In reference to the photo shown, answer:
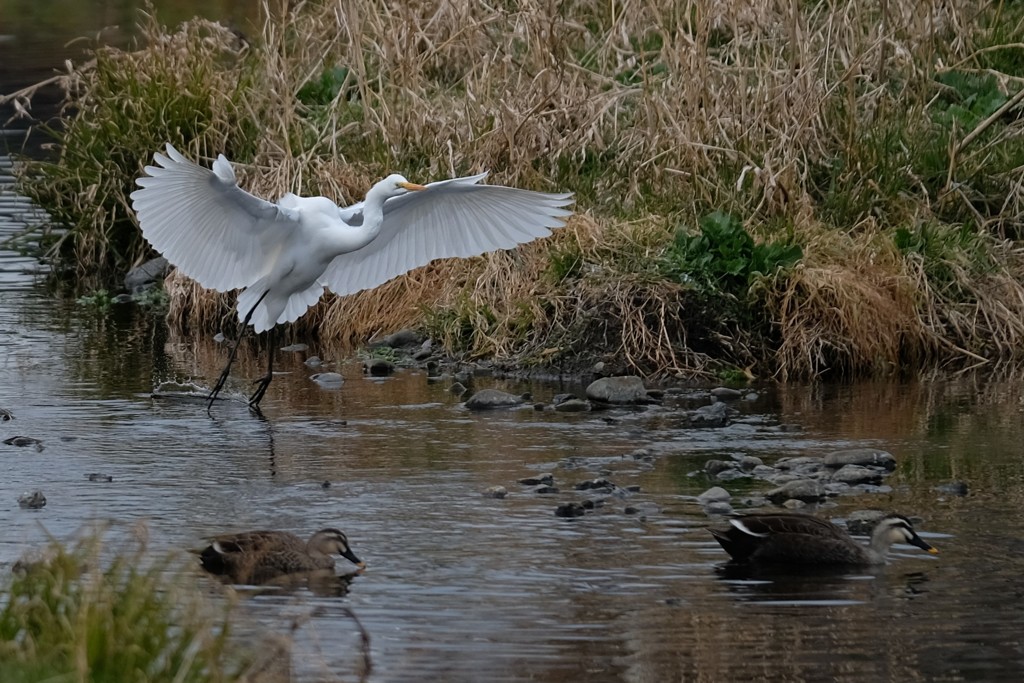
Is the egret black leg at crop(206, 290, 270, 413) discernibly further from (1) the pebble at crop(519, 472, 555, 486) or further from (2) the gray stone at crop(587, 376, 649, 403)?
(1) the pebble at crop(519, 472, 555, 486)

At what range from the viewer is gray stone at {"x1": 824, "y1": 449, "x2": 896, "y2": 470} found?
8719 millimetres

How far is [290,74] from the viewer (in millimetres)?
14281

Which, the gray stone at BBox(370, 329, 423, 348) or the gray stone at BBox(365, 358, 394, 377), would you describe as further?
the gray stone at BBox(370, 329, 423, 348)

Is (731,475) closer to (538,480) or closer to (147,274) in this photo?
(538,480)

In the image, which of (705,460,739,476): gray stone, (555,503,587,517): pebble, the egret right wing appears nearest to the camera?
(555,503,587,517): pebble

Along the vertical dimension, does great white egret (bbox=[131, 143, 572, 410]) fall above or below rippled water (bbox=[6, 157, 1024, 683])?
above

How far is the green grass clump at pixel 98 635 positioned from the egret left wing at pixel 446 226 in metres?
5.54

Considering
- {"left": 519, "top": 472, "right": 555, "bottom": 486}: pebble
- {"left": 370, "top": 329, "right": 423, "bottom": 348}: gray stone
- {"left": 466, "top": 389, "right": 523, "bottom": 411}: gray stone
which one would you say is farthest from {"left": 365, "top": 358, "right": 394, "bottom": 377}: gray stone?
{"left": 519, "top": 472, "right": 555, "bottom": 486}: pebble

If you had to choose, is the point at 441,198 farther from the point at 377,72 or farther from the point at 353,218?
the point at 377,72

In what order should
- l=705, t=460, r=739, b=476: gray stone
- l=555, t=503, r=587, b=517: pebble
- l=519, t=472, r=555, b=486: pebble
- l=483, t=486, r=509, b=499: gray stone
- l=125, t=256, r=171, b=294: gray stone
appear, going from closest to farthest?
1. l=555, t=503, r=587, b=517: pebble
2. l=483, t=486, r=509, b=499: gray stone
3. l=519, t=472, r=555, b=486: pebble
4. l=705, t=460, r=739, b=476: gray stone
5. l=125, t=256, r=171, b=294: gray stone

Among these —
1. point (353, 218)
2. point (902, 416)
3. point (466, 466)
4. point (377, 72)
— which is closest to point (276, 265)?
point (353, 218)

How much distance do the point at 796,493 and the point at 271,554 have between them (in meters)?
2.65

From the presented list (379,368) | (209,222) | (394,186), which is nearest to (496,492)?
(394,186)

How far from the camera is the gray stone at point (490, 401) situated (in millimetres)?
10492
